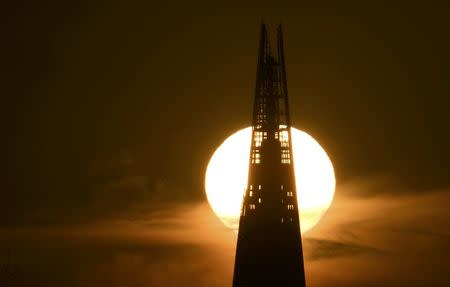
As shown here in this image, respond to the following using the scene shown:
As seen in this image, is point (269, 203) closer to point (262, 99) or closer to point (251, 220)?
point (251, 220)

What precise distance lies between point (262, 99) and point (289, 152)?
6241 mm

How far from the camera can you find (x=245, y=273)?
251 feet

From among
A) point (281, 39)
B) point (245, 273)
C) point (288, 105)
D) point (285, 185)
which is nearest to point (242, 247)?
point (245, 273)

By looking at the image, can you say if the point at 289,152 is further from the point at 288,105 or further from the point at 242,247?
the point at 242,247

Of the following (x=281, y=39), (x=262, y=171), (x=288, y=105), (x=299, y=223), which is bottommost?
(x=299, y=223)

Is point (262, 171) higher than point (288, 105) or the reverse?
the reverse

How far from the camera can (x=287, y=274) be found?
7588cm

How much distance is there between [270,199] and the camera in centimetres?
7712

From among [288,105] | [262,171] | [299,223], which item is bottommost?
[299,223]

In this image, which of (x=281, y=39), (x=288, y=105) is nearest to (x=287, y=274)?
(x=288, y=105)

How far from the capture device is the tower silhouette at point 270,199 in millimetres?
76188

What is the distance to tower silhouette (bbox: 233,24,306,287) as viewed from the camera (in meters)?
76.2

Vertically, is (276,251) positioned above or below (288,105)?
below

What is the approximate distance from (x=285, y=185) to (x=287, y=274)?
9008mm
